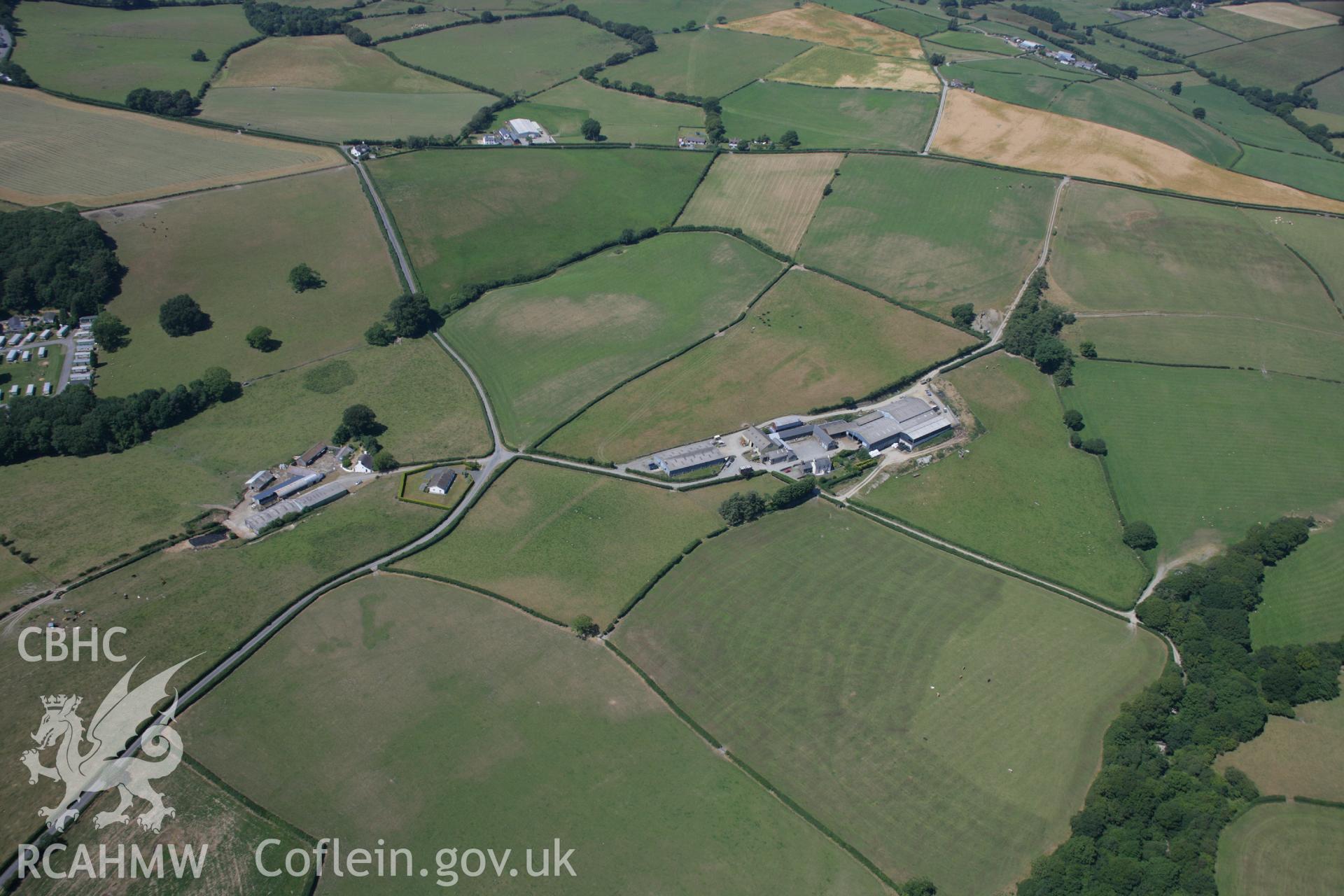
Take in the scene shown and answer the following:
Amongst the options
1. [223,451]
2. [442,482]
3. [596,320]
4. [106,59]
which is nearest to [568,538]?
[442,482]

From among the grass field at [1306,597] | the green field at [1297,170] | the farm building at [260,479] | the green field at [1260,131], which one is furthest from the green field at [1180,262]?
the farm building at [260,479]

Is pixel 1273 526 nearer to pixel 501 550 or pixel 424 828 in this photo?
pixel 501 550

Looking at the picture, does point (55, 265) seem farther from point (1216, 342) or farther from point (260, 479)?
point (1216, 342)

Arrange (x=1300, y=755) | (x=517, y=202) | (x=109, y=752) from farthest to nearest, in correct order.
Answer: (x=517, y=202)
(x=1300, y=755)
(x=109, y=752)

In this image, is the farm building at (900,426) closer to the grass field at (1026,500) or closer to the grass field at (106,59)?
the grass field at (1026,500)

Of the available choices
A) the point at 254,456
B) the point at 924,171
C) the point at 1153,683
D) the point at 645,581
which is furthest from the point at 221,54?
the point at 1153,683

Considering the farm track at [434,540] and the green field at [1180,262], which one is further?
the green field at [1180,262]
